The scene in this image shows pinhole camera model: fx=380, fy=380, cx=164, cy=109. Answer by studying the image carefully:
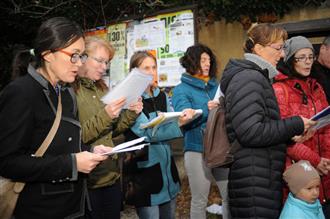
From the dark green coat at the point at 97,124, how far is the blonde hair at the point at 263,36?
101cm

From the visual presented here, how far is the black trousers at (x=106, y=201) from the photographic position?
280 cm

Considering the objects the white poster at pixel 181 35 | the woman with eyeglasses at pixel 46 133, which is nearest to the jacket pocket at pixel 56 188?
the woman with eyeglasses at pixel 46 133

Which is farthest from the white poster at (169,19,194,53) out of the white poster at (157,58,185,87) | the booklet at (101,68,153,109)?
the booklet at (101,68,153,109)

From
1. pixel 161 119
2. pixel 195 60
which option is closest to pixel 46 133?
pixel 161 119

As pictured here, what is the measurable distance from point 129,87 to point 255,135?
0.89 m

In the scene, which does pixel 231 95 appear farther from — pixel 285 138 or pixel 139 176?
pixel 139 176

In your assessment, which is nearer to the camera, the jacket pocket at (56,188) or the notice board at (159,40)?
the jacket pocket at (56,188)

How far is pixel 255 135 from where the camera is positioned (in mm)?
2254

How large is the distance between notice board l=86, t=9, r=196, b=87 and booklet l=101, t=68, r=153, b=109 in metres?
2.93

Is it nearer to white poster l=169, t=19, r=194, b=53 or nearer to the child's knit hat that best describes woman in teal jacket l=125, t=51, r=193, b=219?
the child's knit hat

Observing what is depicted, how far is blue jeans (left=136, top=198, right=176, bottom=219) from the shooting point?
3184mm

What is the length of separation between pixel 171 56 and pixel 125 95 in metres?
3.19

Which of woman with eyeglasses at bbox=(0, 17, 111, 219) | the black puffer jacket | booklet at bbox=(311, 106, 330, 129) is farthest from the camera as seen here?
booklet at bbox=(311, 106, 330, 129)

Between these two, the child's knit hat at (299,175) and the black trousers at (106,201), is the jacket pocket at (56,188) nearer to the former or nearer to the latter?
the black trousers at (106,201)
